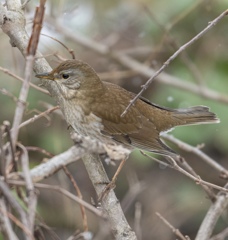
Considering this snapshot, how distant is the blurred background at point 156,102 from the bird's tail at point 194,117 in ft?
3.68

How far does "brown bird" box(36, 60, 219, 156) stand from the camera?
386cm

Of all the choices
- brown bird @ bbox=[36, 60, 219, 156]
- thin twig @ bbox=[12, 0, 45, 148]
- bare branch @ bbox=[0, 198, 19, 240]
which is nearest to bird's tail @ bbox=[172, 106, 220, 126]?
brown bird @ bbox=[36, 60, 219, 156]

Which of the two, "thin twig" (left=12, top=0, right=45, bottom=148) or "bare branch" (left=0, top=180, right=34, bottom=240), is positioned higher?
"thin twig" (left=12, top=0, right=45, bottom=148)

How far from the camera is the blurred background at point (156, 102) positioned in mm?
6227

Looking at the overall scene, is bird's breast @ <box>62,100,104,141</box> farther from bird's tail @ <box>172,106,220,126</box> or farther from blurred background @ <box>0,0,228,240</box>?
blurred background @ <box>0,0,228,240</box>

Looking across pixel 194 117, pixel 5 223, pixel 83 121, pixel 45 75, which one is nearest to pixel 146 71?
pixel 194 117

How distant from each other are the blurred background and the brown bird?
5.07 feet

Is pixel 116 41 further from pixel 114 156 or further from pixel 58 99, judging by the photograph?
pixel 114 156

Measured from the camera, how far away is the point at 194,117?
4.69 m

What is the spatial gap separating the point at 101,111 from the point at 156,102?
2675 mm

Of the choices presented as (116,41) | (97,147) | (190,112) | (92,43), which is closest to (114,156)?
(97,147)

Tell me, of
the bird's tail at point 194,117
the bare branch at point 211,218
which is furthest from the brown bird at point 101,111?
the bare branch at point 211,218

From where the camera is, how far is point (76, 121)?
12.9 feet

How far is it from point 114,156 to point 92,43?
444 centimetres
